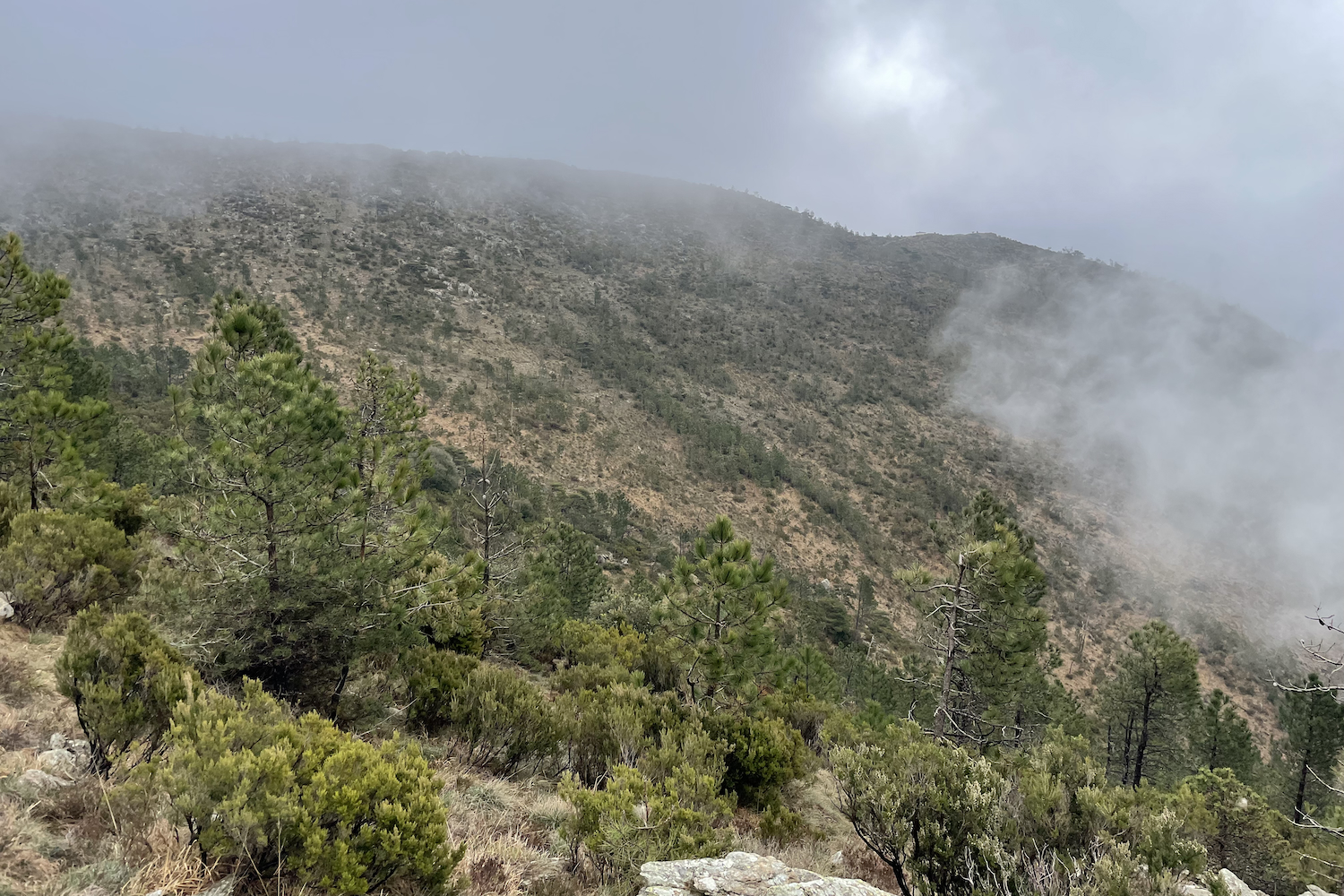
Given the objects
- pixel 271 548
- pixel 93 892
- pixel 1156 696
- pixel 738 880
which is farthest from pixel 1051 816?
pixel 1156 696

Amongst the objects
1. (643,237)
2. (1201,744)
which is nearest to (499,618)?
(1201,744)

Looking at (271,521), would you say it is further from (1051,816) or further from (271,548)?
(1051,816)

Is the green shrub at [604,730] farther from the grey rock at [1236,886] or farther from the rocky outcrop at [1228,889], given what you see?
the grey rock at [1236,886]

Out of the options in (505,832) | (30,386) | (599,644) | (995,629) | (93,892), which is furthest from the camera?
(995,629)

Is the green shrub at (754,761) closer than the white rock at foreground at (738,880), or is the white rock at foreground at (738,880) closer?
the white rock at foreground at (738,880)

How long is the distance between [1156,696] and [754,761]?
1735 centimetres

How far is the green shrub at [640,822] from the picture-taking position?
3.93 m

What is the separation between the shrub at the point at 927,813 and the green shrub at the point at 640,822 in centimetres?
122

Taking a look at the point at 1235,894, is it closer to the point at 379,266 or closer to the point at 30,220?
the point at 379,266

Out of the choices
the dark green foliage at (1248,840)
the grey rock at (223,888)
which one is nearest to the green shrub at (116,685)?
the grey rock at (223,888)

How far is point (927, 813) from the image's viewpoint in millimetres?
4582

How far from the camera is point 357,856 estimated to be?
302cm

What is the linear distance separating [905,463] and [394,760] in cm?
5450

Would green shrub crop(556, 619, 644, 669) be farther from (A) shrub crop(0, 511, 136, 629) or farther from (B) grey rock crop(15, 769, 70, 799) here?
(A) shrub crop(0, 511, 136, 629)
